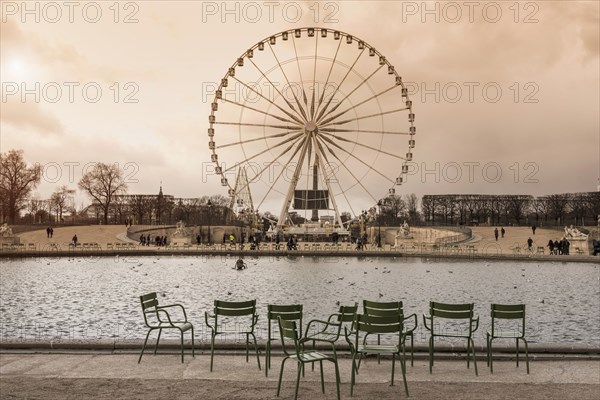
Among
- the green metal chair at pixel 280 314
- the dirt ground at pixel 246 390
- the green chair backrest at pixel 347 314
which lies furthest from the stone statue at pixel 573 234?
the green metal chair at pixel 280 314

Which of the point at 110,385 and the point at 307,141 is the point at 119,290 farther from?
the point at 307,141

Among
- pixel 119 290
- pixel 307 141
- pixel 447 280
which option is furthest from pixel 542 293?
pixel 307 141

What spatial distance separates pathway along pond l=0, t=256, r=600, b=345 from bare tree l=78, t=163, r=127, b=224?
2279 inches

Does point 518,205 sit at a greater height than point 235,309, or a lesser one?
greater

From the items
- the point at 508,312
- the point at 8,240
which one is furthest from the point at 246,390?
the point at 8,240

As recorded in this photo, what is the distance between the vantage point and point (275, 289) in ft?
78.3

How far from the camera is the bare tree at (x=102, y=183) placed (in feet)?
313

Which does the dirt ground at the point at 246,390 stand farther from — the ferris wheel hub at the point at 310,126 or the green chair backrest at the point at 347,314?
the ferris wheel hub at the point at 310,126

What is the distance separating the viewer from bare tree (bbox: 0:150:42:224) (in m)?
82.6

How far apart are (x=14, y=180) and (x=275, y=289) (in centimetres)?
6968

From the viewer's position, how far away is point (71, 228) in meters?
70.6

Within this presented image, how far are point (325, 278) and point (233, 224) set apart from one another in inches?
2131

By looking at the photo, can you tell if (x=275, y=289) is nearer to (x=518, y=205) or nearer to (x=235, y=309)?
(x=235, y=309)

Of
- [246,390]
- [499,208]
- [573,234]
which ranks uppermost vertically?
[499,208]
